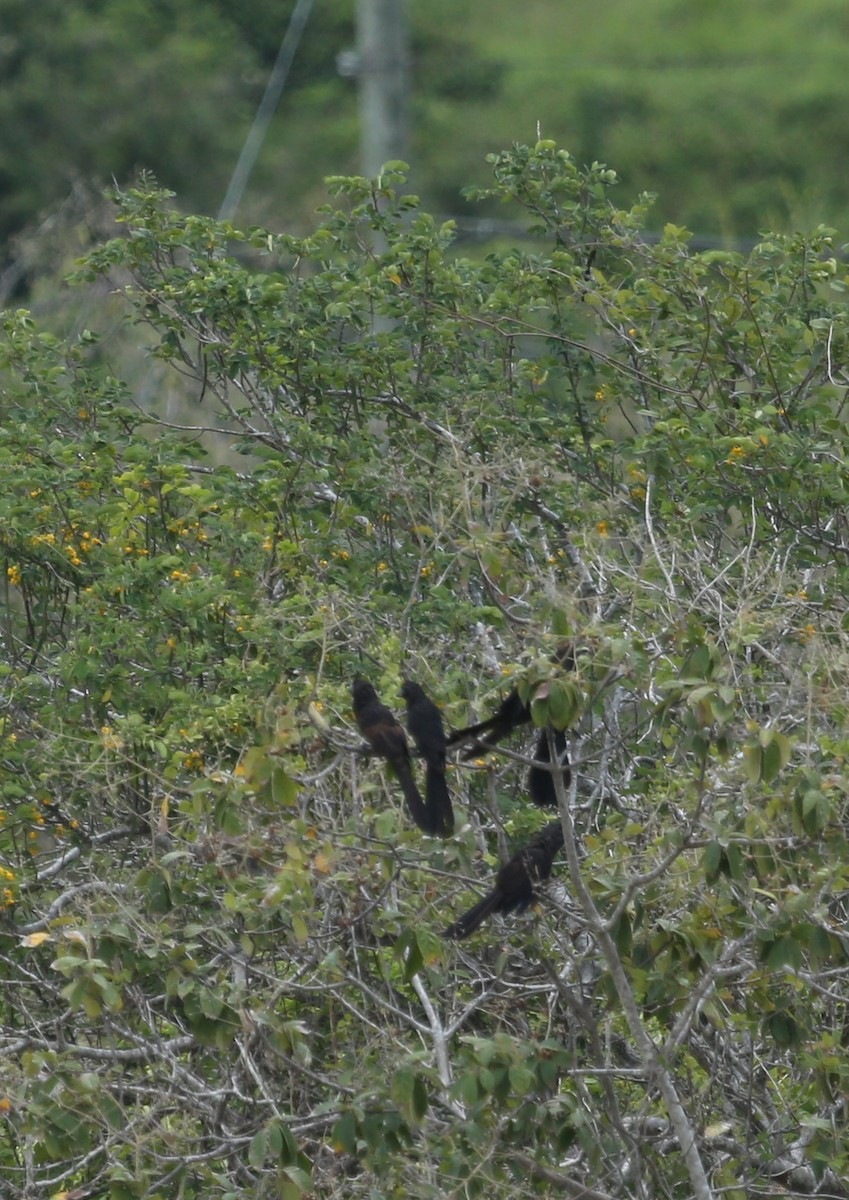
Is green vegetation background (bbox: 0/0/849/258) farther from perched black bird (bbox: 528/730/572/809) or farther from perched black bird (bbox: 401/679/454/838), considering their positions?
perched black bird (bbox: 401/679/454/838)

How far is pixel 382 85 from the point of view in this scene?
10.1 meters

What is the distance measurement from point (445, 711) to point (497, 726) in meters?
0.20

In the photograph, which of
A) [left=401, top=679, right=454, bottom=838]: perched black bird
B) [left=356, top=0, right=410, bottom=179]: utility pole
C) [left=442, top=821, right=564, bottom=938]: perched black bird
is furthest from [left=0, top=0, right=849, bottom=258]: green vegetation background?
[left=442, top=821, right=564, bottom=938]: perched black bird

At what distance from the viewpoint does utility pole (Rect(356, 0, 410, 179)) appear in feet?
32.7

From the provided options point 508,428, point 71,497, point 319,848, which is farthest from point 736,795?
point 71,497

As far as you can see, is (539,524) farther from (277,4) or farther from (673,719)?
(277,4)

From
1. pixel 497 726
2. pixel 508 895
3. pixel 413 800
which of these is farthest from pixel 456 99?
pixel 508 895

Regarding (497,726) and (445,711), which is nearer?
(497,726)

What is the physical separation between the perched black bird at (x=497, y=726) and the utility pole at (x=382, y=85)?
6.68 meters

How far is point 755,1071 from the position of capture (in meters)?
4.07

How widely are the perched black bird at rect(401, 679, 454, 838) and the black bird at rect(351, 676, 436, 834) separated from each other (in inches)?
1.0

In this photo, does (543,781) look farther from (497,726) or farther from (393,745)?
(393,745)

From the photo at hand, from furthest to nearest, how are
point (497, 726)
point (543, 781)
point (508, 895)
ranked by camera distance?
point (543, 781) < point (497, 726) < point (508, 895)

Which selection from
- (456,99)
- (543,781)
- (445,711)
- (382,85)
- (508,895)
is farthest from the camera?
(456,99)
